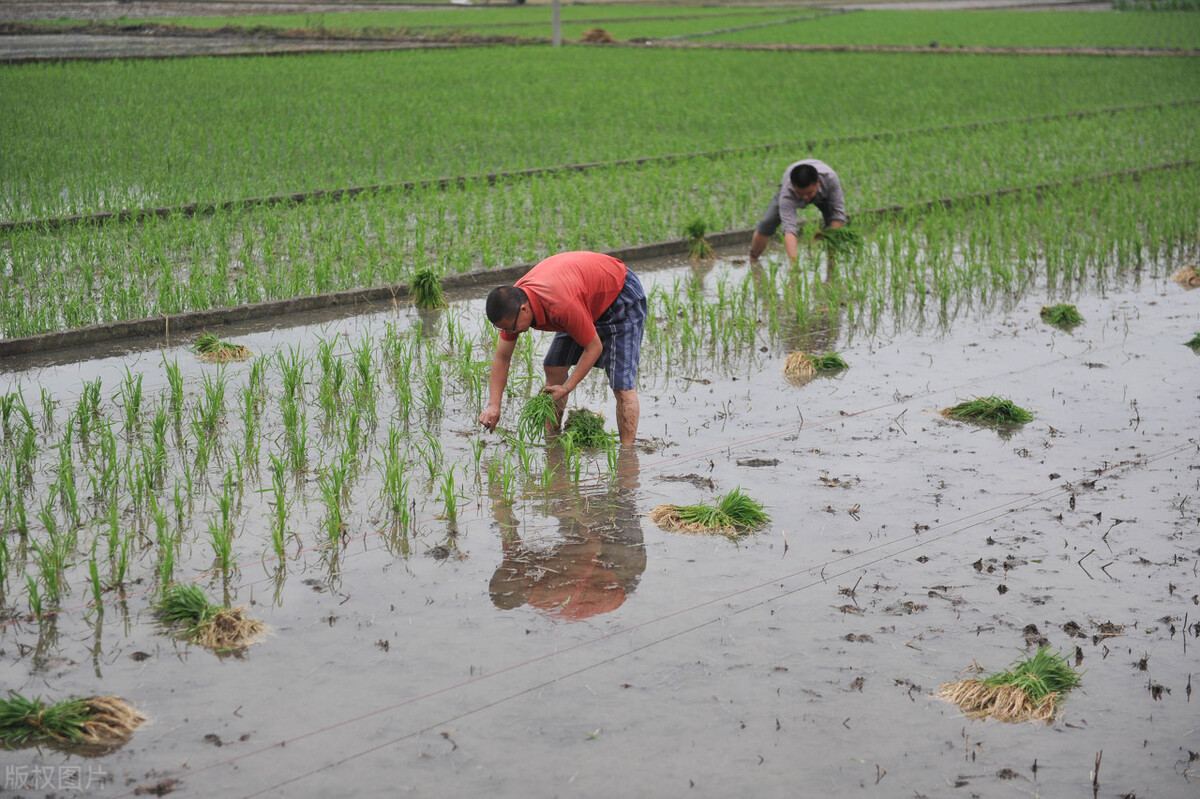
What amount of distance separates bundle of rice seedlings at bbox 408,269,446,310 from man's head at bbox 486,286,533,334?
3083 mm

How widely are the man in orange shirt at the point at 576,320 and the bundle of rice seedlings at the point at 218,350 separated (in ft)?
7.16

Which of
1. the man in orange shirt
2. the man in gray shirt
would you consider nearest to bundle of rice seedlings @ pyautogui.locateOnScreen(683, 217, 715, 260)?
the man in gray shirt

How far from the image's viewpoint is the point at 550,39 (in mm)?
30719

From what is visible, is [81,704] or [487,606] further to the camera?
[487,606]

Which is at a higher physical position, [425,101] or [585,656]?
[425,101]

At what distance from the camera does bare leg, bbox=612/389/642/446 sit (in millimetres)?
5398

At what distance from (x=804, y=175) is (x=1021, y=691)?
18.9 ft

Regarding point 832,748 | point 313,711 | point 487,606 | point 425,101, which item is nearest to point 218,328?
point 487,606

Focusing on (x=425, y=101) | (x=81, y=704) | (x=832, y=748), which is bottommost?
(x=832, y=748)

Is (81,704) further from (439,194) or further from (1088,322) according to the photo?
(439,194)

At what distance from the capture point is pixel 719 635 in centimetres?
376

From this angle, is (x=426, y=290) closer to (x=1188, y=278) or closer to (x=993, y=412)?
(x=993, y=412)

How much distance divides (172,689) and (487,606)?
1.05 metres

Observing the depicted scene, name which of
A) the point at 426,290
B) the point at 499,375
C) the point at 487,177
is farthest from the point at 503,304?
the point at 487,177
